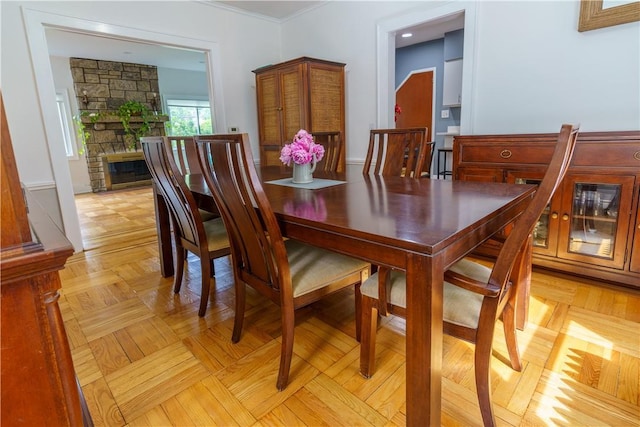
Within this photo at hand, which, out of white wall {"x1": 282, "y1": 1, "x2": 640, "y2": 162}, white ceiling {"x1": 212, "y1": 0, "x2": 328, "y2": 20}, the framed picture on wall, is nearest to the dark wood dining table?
white wall {"x1": 282, "y1": 1, "x2": 640, "y2": 162}

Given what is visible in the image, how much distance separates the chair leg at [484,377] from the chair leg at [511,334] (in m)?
0.28

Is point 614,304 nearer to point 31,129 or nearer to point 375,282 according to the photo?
point 375,282

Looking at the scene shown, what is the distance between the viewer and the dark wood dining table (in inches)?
33.8

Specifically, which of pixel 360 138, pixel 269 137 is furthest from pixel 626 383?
pixel 269 137

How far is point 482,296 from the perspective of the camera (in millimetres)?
1103

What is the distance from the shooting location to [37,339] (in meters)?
0.56

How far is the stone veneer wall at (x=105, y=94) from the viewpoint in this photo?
623 centimetres

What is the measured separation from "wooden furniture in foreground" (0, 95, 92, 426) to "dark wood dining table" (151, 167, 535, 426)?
681 millimetres

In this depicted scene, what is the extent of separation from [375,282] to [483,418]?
532 mm

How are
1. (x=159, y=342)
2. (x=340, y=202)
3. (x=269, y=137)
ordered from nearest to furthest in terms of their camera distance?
(x=340, y=202) < (x=159, y=342) < (x=269, y=137)

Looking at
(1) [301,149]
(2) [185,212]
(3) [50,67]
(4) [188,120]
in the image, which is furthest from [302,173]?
(4) [188,120]

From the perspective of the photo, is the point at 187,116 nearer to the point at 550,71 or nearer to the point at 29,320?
the point at 550,71

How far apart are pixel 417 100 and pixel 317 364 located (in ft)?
16.4

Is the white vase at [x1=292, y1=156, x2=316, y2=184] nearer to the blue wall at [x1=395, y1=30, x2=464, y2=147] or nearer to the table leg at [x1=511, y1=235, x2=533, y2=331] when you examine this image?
the table leg at [x1=511, y1=235, x2=533, y2=331]
